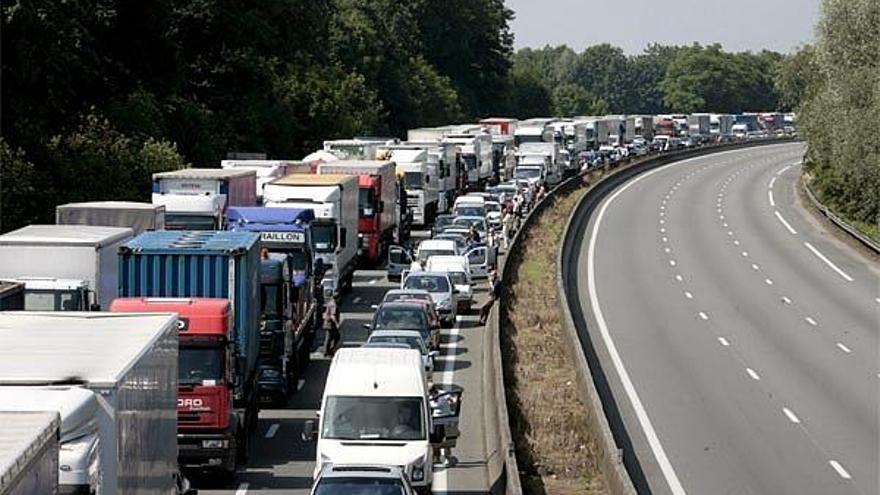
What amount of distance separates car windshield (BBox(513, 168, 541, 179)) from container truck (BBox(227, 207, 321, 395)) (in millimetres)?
51306

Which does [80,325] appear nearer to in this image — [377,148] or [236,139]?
[377,148]

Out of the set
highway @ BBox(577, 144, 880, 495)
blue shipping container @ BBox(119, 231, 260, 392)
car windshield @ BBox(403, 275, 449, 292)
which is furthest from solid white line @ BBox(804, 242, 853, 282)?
blue shipping container @ BBox(119, 231, 260, 392)

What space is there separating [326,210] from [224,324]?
1954 cm

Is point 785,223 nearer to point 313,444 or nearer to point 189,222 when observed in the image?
point 189,222

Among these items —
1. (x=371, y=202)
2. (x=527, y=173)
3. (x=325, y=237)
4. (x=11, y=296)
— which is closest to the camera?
(x=11, y=296)

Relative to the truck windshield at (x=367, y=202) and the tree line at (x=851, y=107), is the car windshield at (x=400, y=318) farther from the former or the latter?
the tree line at (x=851, y=107)

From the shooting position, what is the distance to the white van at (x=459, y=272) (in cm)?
4716

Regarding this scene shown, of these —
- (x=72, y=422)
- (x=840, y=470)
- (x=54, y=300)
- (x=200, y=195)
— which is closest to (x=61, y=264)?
(x=54, y=300)

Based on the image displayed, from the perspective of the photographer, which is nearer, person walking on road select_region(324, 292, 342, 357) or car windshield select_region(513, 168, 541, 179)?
person walking on road select_region(324, 292, 342, 357)

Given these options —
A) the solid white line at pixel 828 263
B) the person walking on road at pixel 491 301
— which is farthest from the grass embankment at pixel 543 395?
the solid white line at pixel 828 263

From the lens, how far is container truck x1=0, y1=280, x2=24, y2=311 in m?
25.5

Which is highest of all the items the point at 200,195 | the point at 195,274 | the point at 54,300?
the point at 200,195

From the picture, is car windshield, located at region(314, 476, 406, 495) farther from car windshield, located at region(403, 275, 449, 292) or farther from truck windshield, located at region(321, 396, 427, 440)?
car windshield, located at region(403, 275, 449, 292)

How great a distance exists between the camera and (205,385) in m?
24.1
